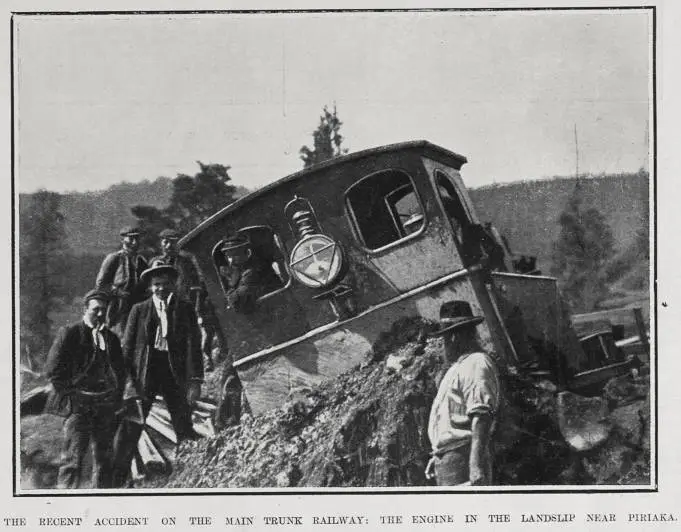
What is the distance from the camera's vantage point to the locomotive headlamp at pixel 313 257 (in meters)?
7.65

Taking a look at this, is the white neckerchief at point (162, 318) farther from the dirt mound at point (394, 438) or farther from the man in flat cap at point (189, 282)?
the dirt mound at point (394, 438)

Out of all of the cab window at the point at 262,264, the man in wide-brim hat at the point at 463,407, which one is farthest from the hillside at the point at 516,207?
the man in wide-brim hat at the point at 463,407

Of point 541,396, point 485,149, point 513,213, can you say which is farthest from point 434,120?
point 541,396

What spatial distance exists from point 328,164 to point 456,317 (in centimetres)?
161

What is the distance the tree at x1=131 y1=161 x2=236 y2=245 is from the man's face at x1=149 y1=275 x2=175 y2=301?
27cm

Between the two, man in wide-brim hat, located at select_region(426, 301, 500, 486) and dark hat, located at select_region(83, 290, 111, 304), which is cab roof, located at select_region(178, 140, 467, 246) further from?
man in wide-brim hat, located at select_region(426, 301, 500, 486)

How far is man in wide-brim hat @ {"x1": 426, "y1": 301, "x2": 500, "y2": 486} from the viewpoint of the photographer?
295 inches

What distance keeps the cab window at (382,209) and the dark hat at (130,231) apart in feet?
5.75

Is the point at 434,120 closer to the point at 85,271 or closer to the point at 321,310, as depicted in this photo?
the point at 321,310

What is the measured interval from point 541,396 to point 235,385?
2.48 meters

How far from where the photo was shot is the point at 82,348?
7.75 meters

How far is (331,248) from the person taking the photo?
302 inches

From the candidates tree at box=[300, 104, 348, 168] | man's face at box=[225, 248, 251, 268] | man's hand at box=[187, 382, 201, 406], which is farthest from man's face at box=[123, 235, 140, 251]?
tree at box=[300, 104, 348, 168]

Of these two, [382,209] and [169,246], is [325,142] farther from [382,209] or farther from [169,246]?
[169,246]
